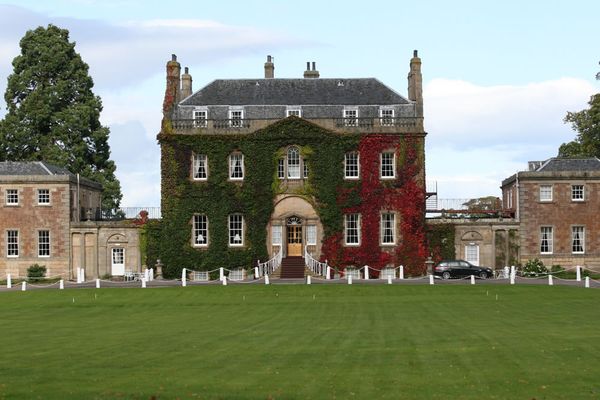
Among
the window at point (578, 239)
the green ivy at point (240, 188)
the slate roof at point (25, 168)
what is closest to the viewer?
the green ivy at point (240, 188)

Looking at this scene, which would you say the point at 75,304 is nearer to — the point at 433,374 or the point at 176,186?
the point at 176,186

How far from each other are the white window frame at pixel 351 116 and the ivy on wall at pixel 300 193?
1167 mm

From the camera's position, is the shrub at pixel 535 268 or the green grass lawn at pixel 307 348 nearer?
the green grass lawn at pixel 307 348

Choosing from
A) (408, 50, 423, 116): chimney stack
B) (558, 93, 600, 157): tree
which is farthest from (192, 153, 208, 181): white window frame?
(558, 93, 600, 157): tree

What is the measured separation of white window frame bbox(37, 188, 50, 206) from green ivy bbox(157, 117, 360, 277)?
7.76 metres

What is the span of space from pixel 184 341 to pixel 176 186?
40283 millimetres

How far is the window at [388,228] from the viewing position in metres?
69.6

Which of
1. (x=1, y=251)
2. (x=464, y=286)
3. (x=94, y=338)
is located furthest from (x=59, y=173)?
(x=94, y=338)

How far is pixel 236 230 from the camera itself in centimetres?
6975

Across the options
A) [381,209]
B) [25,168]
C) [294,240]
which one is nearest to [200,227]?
[294,240]

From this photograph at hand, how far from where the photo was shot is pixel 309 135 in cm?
6888

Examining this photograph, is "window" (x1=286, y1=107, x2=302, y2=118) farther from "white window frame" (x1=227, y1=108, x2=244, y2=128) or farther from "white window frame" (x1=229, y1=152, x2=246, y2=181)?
"white window frame" (x1=229, y1=152, x2=246, y2=181)

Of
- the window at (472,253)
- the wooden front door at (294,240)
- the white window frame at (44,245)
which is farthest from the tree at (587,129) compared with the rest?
the white window frame at (44,245)

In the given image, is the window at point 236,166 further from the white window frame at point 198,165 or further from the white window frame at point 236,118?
the white window frame at point 236,118
